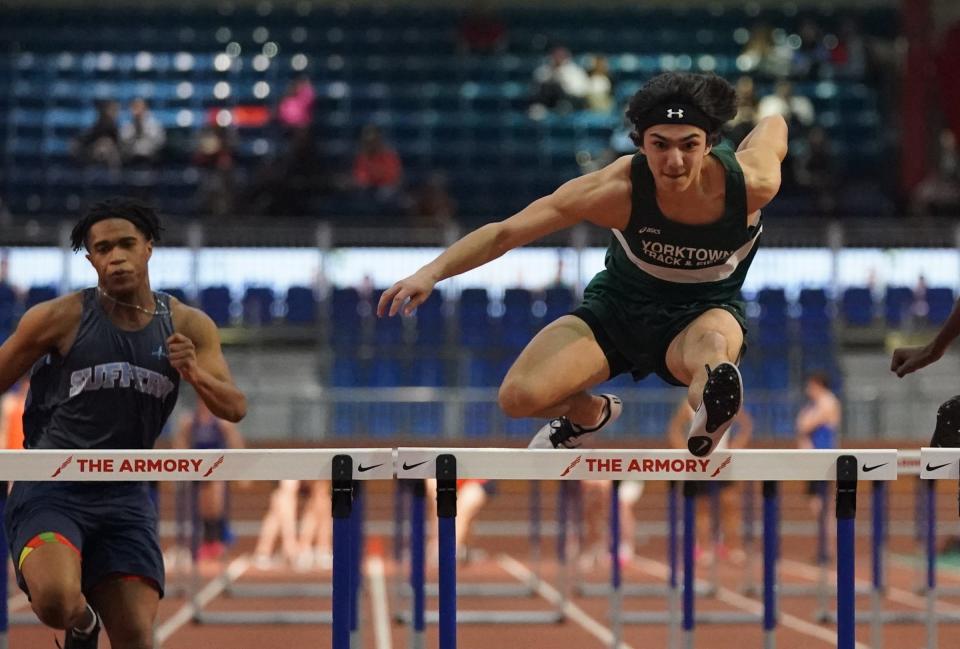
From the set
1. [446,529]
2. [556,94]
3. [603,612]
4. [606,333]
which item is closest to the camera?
[446,529]

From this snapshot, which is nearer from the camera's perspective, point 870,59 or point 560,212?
point 560,212

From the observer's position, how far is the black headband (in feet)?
14.8

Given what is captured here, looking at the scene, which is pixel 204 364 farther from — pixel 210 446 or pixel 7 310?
pixel 7 310

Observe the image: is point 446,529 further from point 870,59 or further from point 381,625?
point 870,59

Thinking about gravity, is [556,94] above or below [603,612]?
above

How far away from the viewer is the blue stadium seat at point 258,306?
55.0ft

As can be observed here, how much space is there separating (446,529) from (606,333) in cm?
118

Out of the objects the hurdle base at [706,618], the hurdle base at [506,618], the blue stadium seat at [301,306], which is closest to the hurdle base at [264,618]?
the hurdle base at [506,618]

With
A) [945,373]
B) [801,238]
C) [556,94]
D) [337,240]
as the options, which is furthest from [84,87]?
[945,373]

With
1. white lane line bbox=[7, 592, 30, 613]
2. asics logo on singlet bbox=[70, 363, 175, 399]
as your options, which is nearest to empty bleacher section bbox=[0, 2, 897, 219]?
white lane line bbox=[7, 592, 30, 613]

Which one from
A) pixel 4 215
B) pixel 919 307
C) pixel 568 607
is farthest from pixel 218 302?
pixel 919 307

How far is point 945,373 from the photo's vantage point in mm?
16719

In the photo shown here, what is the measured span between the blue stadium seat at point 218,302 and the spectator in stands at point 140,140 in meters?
2.46

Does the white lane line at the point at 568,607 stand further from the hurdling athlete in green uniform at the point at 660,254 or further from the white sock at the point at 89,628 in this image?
the white sock at the point at 89,628
